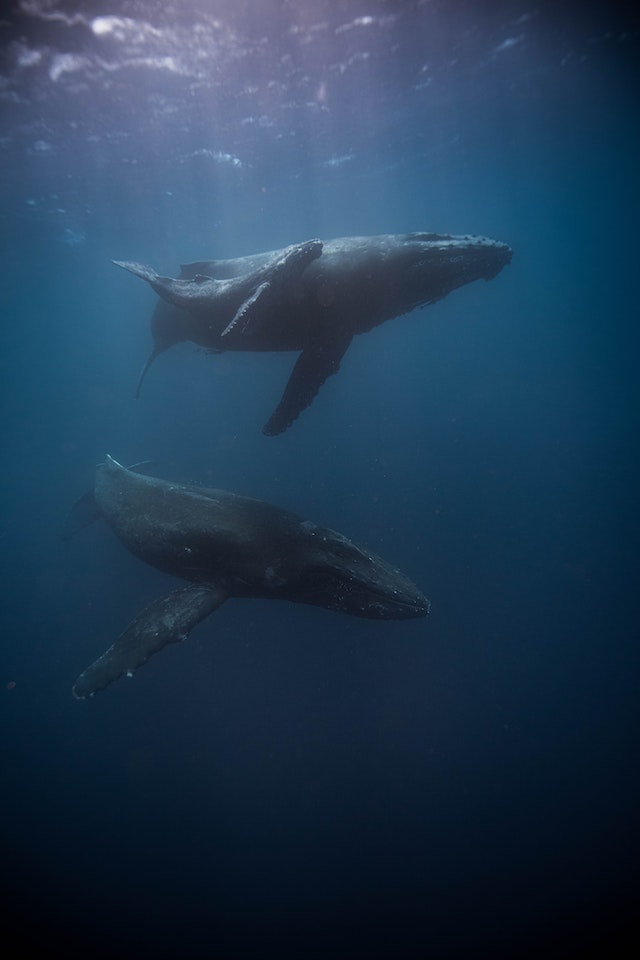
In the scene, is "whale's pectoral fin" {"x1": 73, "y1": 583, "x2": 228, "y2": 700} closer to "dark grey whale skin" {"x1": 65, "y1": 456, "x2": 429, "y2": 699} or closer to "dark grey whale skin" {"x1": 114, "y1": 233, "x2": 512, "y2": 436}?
"dark grey whale skin" {"x1": 65, "y1": 456, "x2": 429, "y2": 699}

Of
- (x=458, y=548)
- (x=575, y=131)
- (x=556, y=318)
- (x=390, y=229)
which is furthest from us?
(x=390, y=229)

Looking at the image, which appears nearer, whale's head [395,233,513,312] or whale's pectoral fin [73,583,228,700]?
whale's pectoral fin [73,583,228,700]

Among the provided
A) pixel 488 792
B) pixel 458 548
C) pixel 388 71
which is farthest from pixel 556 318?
pixel 488 792

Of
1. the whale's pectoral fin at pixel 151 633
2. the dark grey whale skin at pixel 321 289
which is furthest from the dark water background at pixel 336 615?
the dark grey whale skin at pixel 321 289

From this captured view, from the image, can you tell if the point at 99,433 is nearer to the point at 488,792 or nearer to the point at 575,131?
the point at 488,792

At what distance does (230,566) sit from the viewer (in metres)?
7.50

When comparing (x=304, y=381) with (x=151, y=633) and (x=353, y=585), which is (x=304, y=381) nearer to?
(x=353, y=585)

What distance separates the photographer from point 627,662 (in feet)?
41.1

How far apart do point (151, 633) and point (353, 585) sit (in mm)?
3305

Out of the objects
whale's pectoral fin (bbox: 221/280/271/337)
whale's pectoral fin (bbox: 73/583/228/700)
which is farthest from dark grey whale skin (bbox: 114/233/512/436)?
whale's pectoral fin (bbox: 73/583/228/700)

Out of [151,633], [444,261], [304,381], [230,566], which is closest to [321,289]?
[304,381]

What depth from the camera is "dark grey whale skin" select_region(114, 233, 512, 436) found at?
23.1 ft

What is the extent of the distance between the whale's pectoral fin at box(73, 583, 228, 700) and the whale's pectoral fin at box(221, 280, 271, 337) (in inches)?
169

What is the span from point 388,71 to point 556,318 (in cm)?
5167
